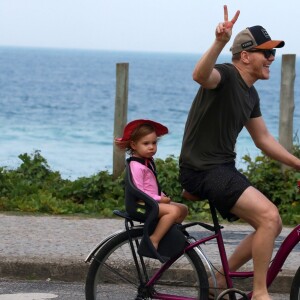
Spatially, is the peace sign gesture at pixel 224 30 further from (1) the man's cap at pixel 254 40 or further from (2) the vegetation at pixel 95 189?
(2) the vegetation at pixel 95 189

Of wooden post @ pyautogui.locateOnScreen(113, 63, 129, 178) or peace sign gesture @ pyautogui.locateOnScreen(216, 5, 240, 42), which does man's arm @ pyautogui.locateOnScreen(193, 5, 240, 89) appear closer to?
peace sign gesture @ pyautogui.locateOnScreen(216, 5, 240, 42)

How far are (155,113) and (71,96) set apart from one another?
1293 centimetres

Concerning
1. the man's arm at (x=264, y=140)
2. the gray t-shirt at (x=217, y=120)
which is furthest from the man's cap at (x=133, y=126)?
the man's arm at (x=264, y=140)

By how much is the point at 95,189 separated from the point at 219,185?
5.17m

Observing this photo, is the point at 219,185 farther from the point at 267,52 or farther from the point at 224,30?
the point at 224,30

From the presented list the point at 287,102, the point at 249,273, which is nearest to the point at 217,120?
the point at 249,273

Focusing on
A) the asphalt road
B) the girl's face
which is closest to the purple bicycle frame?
the girl's face

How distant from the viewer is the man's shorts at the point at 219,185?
6.50 meters

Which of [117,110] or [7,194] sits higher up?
[117,110]

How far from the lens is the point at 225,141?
6.58 meters

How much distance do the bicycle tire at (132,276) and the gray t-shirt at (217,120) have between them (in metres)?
0.54

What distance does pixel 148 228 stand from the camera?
6613 mm

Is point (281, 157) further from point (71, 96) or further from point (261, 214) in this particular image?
point (71, 96)

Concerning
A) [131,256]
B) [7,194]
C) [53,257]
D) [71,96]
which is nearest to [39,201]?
[7,194]
